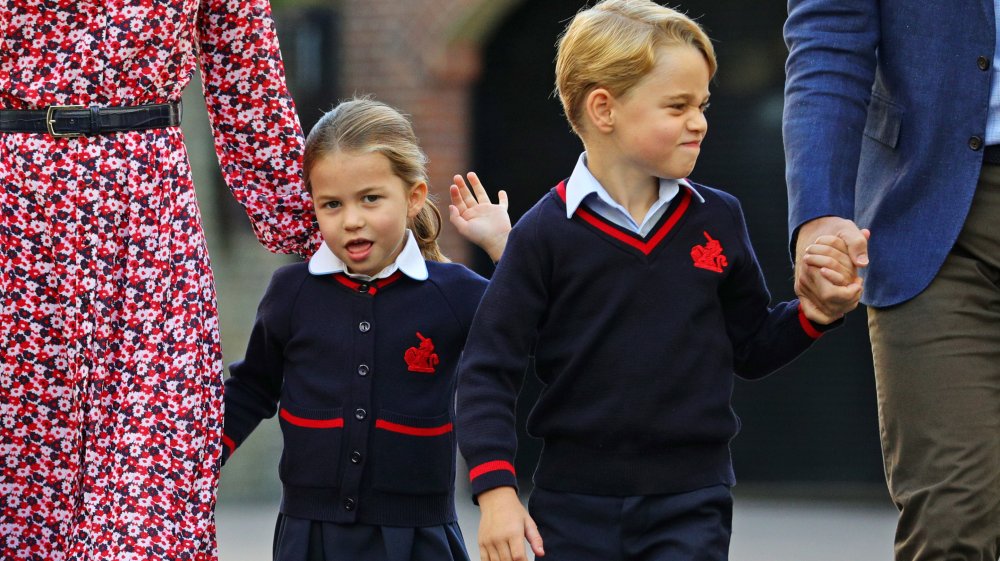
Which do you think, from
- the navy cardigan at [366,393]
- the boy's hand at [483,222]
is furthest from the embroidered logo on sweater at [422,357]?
the boy's hand at [483,222]

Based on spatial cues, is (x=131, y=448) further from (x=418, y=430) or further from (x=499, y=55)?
(x=499, y=55)

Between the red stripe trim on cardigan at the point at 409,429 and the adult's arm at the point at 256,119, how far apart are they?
0.51m

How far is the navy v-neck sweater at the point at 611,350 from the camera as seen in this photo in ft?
11.1

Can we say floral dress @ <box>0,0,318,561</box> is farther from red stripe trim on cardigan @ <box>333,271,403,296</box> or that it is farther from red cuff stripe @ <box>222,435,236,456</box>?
red stripe trim on cardigan @ <box>333,271,403,296</box>

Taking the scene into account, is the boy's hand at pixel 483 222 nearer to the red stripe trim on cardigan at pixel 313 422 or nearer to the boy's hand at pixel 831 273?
the red stripe trim on cardigan at pixel 313 422

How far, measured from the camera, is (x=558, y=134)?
9.35 m

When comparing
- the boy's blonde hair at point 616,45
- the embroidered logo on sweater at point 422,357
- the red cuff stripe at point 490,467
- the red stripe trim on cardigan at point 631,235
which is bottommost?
the red cuff stripe at point 490,467

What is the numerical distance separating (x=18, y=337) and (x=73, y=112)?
475mm

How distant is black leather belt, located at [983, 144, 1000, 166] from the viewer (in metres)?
3.43

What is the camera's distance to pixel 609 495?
135 inches

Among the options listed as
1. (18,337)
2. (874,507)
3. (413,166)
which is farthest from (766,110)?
(18,337)

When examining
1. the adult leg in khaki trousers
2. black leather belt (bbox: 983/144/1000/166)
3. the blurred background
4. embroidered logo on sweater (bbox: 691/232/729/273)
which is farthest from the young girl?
the blurred background

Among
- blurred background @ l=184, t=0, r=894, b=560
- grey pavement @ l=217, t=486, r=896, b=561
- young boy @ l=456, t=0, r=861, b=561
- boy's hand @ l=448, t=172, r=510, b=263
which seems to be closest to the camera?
young boy @ l=456, t=0, r=861, b=561

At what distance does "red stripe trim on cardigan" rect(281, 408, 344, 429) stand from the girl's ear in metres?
0.49
